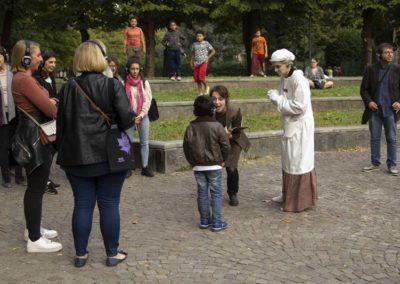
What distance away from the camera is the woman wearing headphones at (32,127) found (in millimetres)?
5293

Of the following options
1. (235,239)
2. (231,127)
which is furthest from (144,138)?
(235,239)

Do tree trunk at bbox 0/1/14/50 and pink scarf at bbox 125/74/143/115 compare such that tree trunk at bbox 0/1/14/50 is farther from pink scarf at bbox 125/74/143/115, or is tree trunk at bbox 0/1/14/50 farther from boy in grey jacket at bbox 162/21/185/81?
pink scarf at bbox 125/74/143/115

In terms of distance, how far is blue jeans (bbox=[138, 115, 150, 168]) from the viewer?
→ 345 inches

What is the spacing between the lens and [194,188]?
8.25 metres

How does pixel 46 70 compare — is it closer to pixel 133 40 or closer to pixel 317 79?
pixel 133 40

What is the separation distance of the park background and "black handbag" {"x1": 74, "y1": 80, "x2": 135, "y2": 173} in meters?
18.9

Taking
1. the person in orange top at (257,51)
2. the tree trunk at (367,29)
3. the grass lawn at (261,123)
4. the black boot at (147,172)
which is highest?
the tree trunk at (367,29)

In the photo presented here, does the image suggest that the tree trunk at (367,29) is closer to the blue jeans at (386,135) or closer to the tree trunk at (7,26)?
the tree trunk at (7,26)

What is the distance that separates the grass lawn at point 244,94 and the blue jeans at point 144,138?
17.0 ft

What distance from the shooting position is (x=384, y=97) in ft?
29.1

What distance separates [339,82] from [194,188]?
40.0 feet

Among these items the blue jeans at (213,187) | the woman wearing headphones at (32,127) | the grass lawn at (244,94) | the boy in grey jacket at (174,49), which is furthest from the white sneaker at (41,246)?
the boy in grey jacket at (174,49)

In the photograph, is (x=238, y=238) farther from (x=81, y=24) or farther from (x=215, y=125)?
(x=81, y=24)

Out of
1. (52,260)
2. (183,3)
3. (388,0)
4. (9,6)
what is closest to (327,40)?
(388,0)
